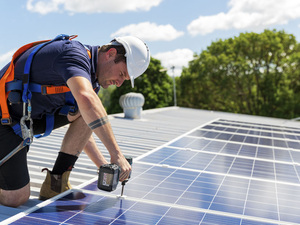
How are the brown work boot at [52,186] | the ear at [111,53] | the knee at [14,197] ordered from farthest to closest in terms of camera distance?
1. the brown work boot at [52,186]
2. the knee at [14,197]
3. the ear at [111,53]

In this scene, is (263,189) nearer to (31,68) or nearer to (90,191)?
(90,191)

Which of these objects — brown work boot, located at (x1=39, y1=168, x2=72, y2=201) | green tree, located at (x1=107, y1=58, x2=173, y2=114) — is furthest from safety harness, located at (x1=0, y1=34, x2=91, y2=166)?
green tree, located at (x1=107, y1=58, x2=173, y2=114)

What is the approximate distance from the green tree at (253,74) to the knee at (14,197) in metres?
44.9

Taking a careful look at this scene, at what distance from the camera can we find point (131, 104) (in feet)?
46.3

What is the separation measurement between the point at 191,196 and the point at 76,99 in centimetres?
185

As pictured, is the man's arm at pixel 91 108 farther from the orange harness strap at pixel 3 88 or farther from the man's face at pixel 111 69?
the orange harness strap at pixel 3 88

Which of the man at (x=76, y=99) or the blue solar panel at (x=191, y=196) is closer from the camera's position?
the man at (x=76, y=99)

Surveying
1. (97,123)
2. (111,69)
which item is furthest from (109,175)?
(111,69)

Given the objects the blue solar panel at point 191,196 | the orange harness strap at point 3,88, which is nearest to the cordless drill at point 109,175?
the blue solar panel at point 191,196

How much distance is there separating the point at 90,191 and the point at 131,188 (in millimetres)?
486

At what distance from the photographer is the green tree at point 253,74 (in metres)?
46.3

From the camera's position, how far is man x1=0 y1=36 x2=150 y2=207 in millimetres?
3205

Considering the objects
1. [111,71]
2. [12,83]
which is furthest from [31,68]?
[111,71]

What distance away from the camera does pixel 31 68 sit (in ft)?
12.4
